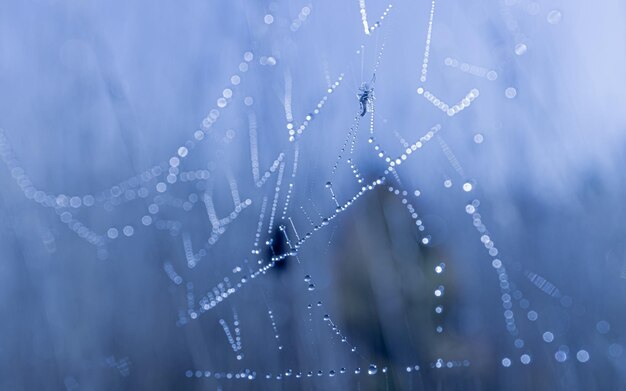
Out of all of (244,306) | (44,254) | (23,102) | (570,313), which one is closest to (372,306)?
(244,306)

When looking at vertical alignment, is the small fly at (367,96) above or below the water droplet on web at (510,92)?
above

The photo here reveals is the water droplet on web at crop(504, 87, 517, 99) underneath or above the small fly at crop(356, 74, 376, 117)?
underneath

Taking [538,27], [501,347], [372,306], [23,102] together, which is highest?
[23,102]

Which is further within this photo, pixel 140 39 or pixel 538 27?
pixel 140 39

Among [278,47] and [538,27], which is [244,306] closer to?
[278,47]

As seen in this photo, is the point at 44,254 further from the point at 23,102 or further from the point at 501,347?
the point at 501,347

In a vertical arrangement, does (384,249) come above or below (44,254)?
below
